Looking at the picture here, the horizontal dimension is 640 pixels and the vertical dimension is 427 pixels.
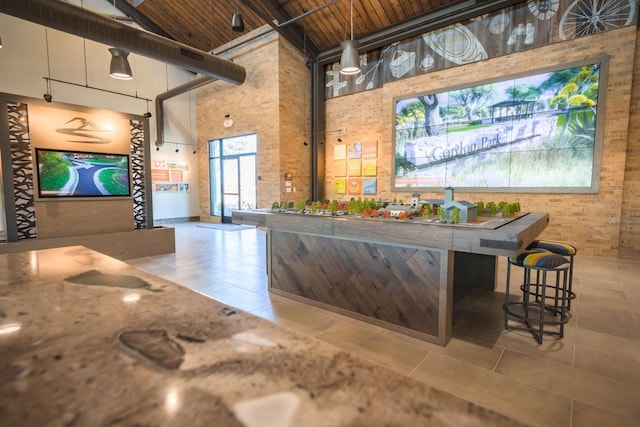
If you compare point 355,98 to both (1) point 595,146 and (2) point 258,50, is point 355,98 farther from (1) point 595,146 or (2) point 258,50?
(1) point 595,146

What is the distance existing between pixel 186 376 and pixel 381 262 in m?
2.41

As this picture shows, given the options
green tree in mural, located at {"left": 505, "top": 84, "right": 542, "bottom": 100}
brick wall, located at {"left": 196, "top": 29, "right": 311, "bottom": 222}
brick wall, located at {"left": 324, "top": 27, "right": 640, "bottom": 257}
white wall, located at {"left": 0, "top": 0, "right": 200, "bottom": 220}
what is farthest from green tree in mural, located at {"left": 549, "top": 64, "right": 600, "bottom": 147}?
white wall, located at {"left": 0, "top": 0, "right": 200, "bottom": 220}

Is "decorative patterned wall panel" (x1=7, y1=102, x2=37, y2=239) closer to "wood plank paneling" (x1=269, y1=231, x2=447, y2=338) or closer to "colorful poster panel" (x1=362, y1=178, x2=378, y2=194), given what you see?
"wood plank paneling" (x1=269, y1=231, x2=447, y2=338)

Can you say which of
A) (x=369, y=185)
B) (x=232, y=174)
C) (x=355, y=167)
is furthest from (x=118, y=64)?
(x=369, y=185)

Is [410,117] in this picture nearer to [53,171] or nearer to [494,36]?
[494,36]

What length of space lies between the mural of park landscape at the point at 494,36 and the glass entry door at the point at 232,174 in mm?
3950

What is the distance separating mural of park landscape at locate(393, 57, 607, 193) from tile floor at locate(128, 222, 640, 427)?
8.19ft

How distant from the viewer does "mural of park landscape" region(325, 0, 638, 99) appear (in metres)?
5.73

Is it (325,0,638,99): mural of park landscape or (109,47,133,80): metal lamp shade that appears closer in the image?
(325,0,638,99): mural of park landscape

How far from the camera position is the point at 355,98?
9.16 metres

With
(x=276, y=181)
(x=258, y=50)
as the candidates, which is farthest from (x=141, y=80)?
(x=276, y=181)

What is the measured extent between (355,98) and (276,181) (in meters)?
3.29

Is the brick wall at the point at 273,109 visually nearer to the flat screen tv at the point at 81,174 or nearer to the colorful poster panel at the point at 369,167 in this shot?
the colorful poster panel at the point at 369,167

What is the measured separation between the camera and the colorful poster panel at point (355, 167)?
9133mm
